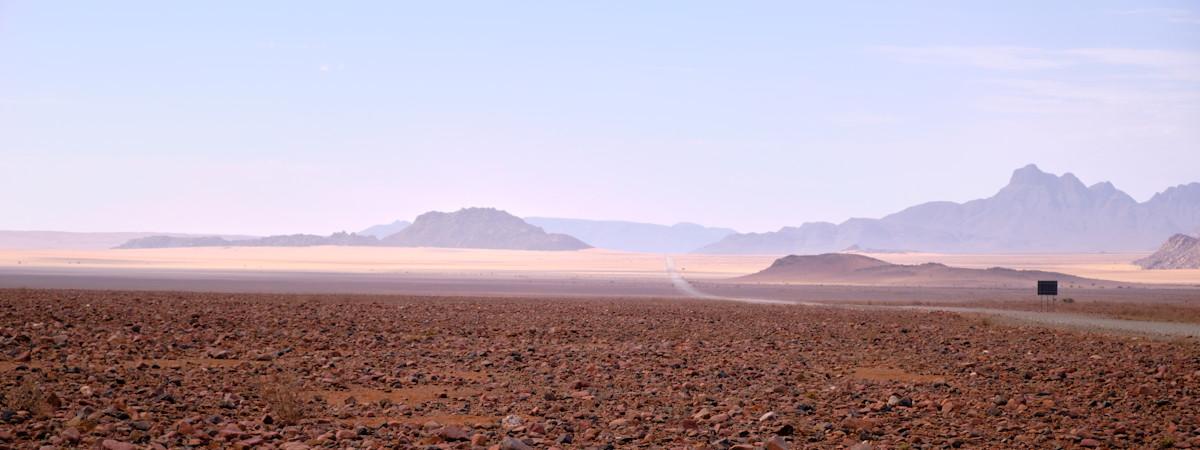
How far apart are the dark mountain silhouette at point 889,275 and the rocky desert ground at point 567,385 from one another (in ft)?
231

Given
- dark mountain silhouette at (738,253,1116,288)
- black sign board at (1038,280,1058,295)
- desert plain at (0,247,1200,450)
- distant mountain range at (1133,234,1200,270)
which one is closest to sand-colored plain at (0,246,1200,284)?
distant mountain range at (1133,234,1200,270)

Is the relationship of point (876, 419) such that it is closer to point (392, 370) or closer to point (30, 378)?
point (392, 370)

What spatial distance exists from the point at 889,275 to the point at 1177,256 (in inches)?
1981

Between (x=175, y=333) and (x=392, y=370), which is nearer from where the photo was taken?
(x=392, y=370)

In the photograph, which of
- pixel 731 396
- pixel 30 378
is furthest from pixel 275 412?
pixel 731 396

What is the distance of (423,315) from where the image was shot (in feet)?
101

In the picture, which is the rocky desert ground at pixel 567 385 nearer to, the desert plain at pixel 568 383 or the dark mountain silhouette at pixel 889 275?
the desert plain at pixel 568 383

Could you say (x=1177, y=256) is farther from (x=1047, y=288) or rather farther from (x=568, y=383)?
(x=568, y=383)

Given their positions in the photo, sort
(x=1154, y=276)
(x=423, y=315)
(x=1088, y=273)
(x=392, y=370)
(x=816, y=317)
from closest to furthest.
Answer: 1. (x=392, y=370)
2. (x=423, y=315)
3. (x=816, y=317)
4. (x=1154, y=276)
5. (x=1088, y=273)

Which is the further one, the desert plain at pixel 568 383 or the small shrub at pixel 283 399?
the small shrub at pixel 283 399

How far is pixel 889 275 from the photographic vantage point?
104875mm

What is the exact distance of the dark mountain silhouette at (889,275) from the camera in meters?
96.2

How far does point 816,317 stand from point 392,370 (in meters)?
18.8

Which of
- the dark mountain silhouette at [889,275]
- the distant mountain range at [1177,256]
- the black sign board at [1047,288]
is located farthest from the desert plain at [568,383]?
the distant mountain range at [1177,256]
